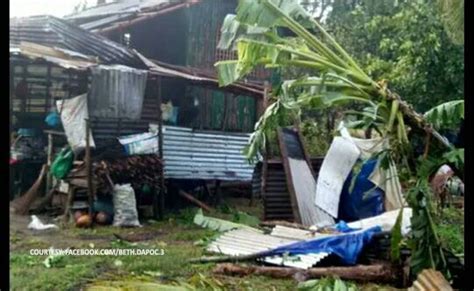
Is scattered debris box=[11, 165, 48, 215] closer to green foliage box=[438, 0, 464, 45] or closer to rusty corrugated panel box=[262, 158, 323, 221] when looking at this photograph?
rusty corrugated panel box=[262, 158, 323, 221]

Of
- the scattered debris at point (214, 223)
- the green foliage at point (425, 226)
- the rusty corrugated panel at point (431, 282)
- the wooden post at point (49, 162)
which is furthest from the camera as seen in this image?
the scattered debris at point (214, 223)

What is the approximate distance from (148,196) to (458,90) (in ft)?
8.26

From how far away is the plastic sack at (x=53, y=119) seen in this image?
154 inches

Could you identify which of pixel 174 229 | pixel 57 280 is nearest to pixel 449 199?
pixel 174 229

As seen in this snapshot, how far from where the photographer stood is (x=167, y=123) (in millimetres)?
4516

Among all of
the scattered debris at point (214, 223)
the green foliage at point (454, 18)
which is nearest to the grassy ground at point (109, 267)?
the scattered debris at point (214, 223)

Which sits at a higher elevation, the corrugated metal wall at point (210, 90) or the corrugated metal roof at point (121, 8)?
the corrugated metal roof at point (121, 8)

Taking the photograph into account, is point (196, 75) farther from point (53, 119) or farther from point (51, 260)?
point (51, 260)

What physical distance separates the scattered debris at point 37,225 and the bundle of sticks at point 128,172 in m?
0.54

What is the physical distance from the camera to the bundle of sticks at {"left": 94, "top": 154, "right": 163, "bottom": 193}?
4414mm

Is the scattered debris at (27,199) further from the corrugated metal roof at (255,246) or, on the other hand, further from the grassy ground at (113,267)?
the corrugated metal roof at (255,246)

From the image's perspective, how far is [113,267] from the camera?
335cm

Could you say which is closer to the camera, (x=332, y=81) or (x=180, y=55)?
(x=332, y=81)

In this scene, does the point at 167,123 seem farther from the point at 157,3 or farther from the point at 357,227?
the point at 357,227
